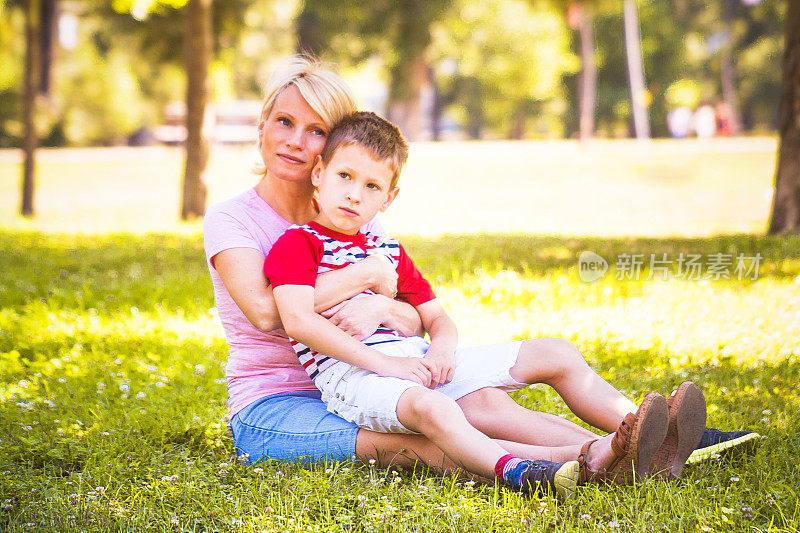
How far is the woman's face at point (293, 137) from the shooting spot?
11.3ft

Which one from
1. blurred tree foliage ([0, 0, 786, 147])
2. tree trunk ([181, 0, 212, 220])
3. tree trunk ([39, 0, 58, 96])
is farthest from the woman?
tree trunk ([39, 0, 58, 96])

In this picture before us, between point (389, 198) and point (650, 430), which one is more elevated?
point (389, 198)

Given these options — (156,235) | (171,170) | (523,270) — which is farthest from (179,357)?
(171,170)

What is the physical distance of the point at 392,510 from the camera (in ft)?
9.30

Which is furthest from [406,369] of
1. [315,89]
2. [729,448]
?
[729,448]

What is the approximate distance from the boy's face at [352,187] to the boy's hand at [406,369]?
597mm

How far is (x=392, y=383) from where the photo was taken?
9.91ft

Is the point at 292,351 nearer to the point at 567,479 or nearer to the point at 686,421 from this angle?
the point at 567,479

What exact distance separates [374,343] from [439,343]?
0.28 metres

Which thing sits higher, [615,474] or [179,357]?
[615,474]

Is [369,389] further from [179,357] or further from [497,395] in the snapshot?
[179,357]

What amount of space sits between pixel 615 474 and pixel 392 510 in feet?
2.79

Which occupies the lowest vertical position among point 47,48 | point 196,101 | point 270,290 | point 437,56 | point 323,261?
point 270,290

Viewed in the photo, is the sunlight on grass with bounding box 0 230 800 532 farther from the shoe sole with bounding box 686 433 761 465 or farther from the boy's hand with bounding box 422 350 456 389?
the boy's hand with bounding box 422 350 456 389
